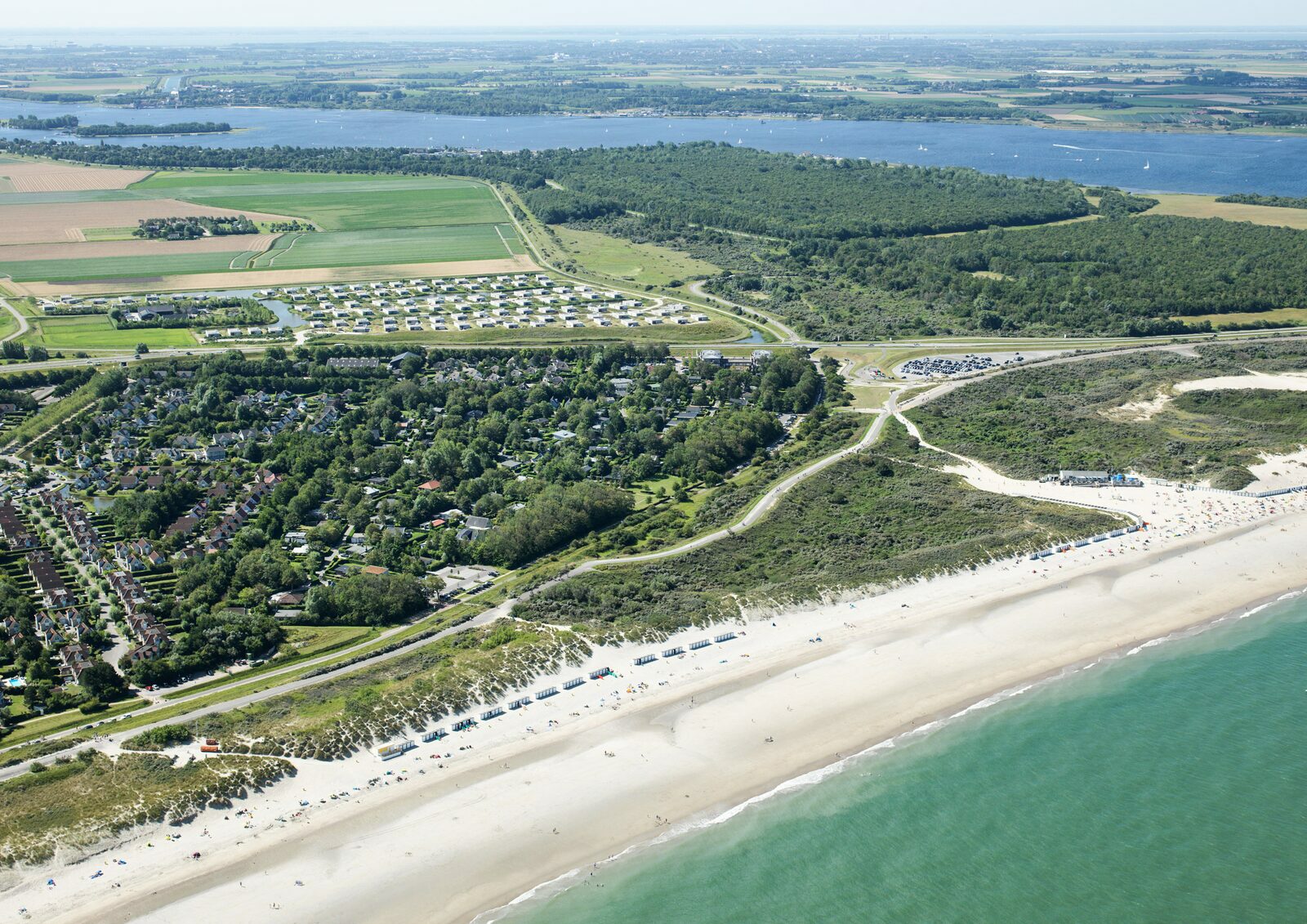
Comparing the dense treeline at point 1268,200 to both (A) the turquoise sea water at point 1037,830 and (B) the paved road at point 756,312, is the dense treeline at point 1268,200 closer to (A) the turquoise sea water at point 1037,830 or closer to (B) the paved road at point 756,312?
(B) the paved road at point 756,312

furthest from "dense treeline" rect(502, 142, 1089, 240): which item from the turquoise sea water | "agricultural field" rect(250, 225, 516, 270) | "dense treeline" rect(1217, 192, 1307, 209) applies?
the turquoise sea water

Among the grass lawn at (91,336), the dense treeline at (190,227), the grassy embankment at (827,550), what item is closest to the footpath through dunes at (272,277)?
the grass lawn at (91,336)

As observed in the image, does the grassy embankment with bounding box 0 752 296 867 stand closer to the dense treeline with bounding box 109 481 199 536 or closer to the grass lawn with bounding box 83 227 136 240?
the dense treeline with bounding box 109 481 199 536

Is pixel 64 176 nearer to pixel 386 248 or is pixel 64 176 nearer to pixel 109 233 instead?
pixel 109 233

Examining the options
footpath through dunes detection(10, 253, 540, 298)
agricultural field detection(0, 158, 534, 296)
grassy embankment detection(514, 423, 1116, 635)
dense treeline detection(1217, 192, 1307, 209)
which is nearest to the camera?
grassy embankment detection(514, 423, 1116, 635)

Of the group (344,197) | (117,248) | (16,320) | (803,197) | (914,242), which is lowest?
(16,320)

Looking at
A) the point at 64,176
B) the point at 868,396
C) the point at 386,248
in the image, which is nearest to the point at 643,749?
the point at 868,396
